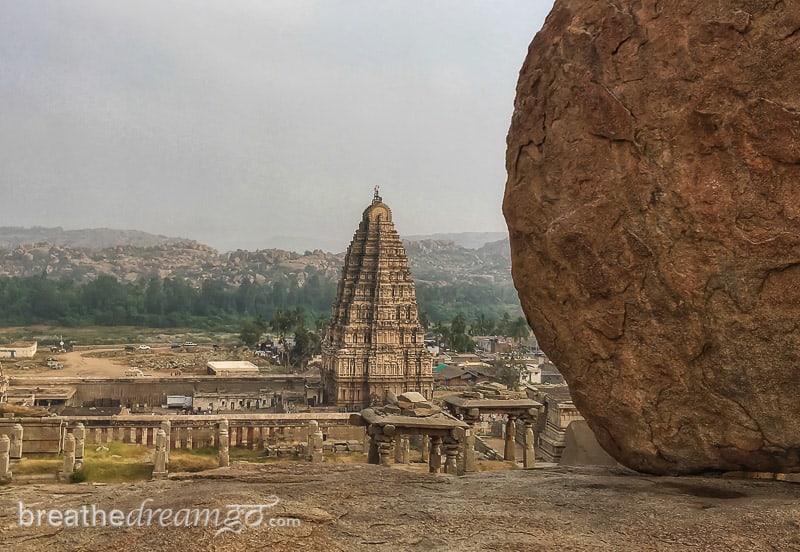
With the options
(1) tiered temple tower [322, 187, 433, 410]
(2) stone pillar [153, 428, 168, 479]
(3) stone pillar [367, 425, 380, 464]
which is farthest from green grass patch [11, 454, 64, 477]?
(1) tiered temple tower [322, 187, 433, 410]

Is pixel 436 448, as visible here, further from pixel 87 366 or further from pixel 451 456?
pixel 87 366

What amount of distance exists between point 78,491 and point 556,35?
638 centimetres

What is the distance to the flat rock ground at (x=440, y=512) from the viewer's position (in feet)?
20.2

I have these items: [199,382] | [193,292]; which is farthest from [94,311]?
[199,382]

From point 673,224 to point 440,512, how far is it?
321 cm

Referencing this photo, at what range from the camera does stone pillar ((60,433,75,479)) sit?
20016mm

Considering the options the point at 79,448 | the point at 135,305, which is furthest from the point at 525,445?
the point at 135,305

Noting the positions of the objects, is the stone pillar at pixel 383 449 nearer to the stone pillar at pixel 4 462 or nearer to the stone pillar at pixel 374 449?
the stone pillar at pixel 374 449

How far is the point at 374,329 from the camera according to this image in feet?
141

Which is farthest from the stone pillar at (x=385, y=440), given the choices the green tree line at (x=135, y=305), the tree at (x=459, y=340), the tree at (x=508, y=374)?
the green tree line at (x=135, y=305)

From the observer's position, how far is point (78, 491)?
7809 millimetres

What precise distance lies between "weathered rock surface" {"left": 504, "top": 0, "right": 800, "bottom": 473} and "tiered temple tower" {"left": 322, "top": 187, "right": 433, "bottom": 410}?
34.8 metres

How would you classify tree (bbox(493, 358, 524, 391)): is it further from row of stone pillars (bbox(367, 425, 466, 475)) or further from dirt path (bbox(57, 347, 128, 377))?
row of stone pillars (bbox(367, 425, 466, 475))

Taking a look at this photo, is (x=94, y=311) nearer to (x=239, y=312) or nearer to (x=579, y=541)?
(x=239, y=312)
